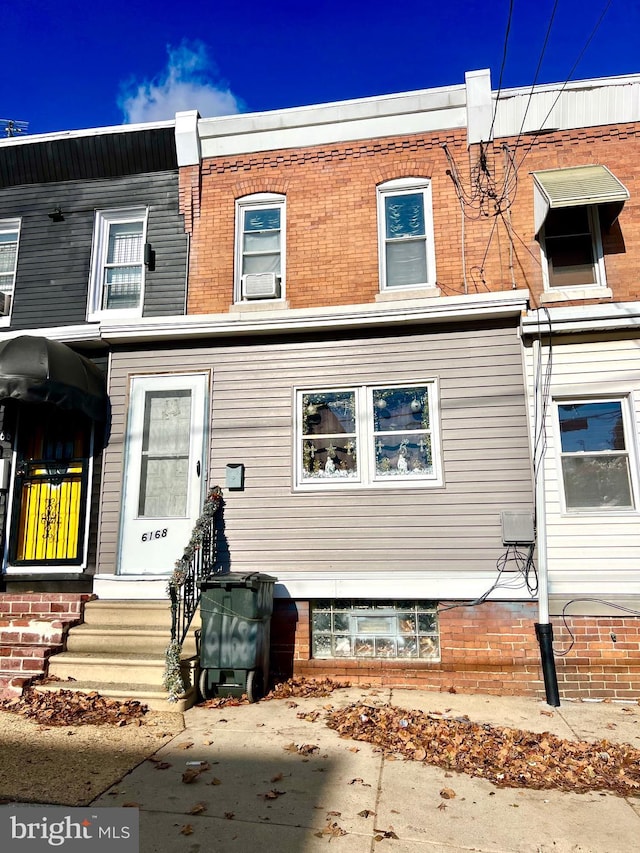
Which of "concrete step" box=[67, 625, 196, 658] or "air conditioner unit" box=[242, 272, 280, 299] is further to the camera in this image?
"air conditioner unit" box=[242, 272, 280, 299]

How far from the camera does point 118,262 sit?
9.54 metres

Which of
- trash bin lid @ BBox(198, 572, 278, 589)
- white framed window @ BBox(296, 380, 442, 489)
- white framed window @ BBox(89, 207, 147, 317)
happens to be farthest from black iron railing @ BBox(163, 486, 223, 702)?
white framed window @ BBox(89, 207, 147, 317)

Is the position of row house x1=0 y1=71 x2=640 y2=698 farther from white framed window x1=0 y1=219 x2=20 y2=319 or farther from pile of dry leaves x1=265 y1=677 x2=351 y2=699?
white framed window x1=0 y1=219 x2=20 y2=319

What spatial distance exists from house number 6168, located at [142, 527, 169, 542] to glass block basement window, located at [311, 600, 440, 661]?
221cm

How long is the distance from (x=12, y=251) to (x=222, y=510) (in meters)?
5.84

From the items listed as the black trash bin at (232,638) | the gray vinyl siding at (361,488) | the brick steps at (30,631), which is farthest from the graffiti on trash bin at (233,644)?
the brick steps at (30,631)

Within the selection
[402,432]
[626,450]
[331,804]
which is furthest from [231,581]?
[626,450]

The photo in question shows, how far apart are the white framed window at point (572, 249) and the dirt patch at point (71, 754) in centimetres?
710

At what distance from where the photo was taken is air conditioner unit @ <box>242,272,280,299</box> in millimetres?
8702

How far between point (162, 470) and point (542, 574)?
5094 millimetres

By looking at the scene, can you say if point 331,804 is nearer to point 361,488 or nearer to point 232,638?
point 232,638

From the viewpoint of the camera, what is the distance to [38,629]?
711 cm

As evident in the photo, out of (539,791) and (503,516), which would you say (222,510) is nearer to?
(503,516)

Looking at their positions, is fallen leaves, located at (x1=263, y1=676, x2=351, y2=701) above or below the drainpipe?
below
